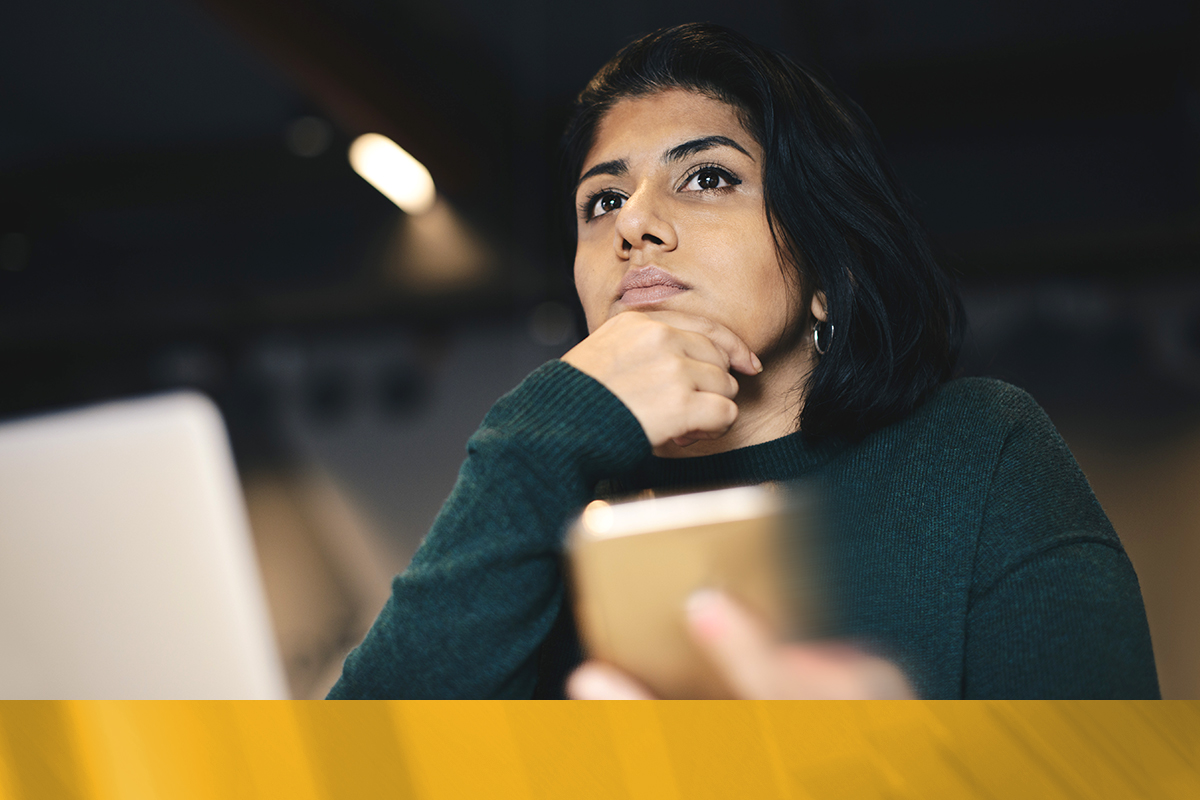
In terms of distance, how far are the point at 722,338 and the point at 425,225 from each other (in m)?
2.70

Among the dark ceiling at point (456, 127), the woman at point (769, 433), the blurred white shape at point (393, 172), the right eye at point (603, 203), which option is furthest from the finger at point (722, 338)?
the blurred white shape at point (393, 172)

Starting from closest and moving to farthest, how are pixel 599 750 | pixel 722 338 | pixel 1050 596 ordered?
pixel 599 750, pixel 1050 596, pixel 722 338

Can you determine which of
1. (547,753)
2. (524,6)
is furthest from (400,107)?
(547,753)

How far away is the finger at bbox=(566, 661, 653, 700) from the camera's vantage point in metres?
0.66

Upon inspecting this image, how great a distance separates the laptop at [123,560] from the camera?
63 cm

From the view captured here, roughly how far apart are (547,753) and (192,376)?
3.92 m

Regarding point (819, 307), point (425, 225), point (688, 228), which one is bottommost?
point (819, 307)

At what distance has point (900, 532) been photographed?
78cm

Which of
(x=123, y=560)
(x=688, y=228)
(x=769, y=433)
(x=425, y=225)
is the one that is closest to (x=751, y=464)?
(x=769, y=433)

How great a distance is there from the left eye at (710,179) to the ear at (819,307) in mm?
172

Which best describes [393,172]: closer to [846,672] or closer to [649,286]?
[649,286]

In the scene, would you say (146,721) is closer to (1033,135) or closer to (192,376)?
(1033,135)

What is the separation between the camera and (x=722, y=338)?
85cm

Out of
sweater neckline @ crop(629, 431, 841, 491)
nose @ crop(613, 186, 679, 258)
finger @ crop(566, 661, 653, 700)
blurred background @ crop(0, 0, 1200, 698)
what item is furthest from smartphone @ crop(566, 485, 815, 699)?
blurred background @ crop(0, 0, 1200, 698)
